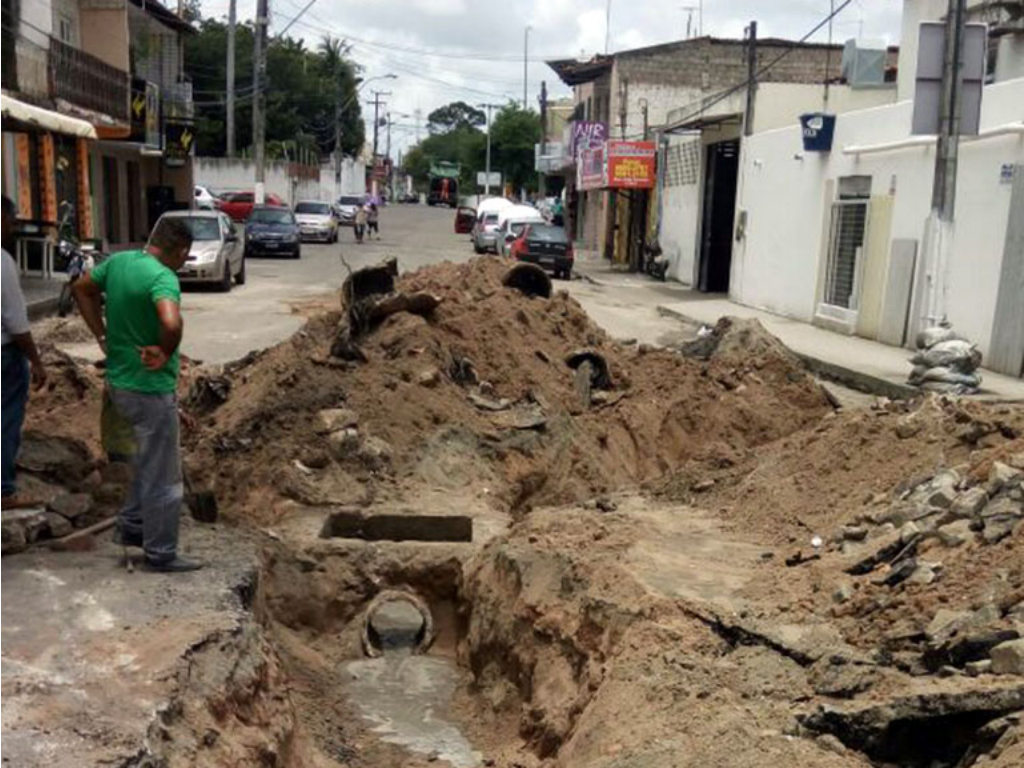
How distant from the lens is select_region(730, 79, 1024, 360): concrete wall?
16.4 m

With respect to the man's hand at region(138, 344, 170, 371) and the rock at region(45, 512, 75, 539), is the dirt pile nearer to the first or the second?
the rock at region(45, 512, 75, 539)

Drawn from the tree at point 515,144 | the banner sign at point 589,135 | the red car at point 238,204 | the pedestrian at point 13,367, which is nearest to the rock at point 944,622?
the pedestrian at point 13,367

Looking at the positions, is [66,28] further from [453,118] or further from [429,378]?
[453,118]

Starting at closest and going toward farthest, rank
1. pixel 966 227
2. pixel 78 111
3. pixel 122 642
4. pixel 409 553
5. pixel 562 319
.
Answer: pixel 122 642
pixel 409 553
pixel 562 319
pixel 966 227
pixel 78 111

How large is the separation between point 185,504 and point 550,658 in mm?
2726

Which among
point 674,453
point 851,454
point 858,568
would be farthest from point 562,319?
point 858,568

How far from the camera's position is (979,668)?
4602 mm

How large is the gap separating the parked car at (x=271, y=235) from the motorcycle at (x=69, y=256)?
9.02 metres

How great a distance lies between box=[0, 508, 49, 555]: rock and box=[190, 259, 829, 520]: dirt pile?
2.81 metres

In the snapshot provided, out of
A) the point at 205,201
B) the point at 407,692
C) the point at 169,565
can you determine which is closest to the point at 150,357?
the point at 169,565

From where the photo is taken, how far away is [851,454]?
8297 mm

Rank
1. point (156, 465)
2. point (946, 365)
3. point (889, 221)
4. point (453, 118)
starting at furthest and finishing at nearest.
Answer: point (453, 118), point (889, 221), point (946, 365), point (156, 465)

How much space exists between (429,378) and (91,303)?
5.41m

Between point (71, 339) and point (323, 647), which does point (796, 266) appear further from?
point (323, 647)
